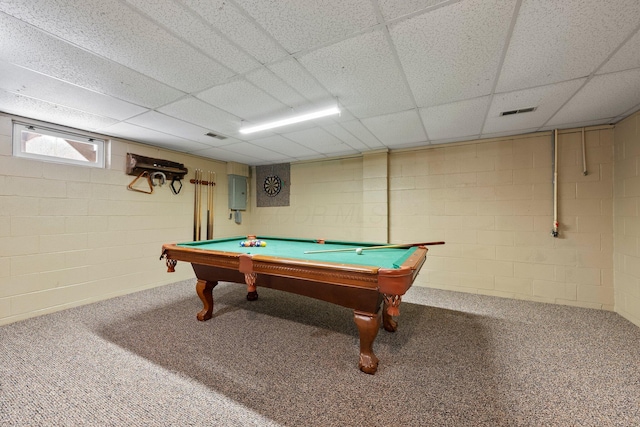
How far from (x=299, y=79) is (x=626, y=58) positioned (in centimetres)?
226

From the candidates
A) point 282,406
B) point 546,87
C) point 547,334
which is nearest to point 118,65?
point 282,406

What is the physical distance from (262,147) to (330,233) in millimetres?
1979

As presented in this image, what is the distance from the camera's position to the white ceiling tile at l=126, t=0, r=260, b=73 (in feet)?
4.22

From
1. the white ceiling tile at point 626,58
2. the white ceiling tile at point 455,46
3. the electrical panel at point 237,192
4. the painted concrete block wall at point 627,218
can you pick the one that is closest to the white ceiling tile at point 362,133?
the white ceiling tile at point 455,46

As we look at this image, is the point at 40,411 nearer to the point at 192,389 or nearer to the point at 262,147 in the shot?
the point at 192,389

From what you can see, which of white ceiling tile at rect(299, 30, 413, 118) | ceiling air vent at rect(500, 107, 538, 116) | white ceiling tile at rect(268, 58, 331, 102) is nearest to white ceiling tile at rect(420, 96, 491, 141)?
ceiling air vent at rect(500, 107, 538, 116)

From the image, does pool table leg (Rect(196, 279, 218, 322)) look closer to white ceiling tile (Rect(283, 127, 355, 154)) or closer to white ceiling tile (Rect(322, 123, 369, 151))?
white ceiling tile (Rect(283, 127, 355, 154))

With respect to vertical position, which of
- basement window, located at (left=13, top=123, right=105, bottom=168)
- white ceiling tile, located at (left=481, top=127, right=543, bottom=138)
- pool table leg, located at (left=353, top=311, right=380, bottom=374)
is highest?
white ceiling tile, located at (left=481, top=127, right=543, bottom=138)

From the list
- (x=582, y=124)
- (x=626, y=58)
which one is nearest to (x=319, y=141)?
(x=626, y=58)

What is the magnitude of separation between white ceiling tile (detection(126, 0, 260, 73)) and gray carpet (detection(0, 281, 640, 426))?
2.22 metres

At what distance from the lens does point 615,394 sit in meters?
1.56

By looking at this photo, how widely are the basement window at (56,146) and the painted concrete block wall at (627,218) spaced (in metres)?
6.34

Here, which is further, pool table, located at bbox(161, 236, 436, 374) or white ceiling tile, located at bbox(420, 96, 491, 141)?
white ceiling tile, located at bbox(420, 96, 491, 141)

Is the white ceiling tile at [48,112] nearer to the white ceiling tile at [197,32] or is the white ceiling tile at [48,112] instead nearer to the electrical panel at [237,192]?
the white ceiling tile at [197,32]
